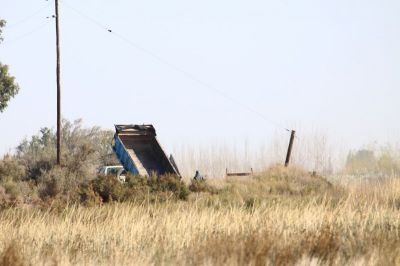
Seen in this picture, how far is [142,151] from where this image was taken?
39156 mm

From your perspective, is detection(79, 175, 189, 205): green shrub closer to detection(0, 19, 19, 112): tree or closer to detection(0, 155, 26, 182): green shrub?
detection(0, 155, 26, 182): green shrub

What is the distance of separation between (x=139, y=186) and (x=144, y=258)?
20.9m

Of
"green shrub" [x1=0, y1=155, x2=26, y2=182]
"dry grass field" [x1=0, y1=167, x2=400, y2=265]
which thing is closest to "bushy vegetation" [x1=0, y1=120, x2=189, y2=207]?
"green shrub" [x1=0, y1=155, x2=26, y2=182]

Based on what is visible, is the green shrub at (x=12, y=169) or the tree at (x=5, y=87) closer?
the green shrub at (x=12, y=169)

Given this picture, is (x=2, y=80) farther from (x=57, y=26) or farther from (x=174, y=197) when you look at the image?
(x=174, y=197)

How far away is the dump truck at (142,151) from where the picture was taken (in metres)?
38.0

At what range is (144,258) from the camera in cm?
1098

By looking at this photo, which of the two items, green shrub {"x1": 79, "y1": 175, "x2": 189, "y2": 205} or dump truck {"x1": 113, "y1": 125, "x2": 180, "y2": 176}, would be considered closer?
green shrub {"x1": 79, "y1": 175, "x2": 189, "y2": 205}

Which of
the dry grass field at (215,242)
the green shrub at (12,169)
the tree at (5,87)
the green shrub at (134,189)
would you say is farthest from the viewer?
the tree at (5,87)

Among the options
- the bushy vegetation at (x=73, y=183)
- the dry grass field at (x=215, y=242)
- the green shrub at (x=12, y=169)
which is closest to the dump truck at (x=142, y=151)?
the bushy vegetation at (x=73, y=183)

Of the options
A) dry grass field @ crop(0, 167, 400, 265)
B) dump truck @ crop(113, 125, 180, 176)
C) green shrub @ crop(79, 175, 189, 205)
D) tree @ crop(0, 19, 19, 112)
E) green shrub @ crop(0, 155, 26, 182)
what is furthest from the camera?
tree @ crop(0, 19, 19, 112)

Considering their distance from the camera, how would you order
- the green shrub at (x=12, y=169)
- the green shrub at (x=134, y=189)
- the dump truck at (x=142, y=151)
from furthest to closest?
1. the green shrub at (x=12, y=169)
2. the dump truck at (x=142, y=151)
3. the green shrub at (x=134, y=189)

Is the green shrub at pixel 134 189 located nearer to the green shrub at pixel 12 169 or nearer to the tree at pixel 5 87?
the green shrub at pixel 12 169

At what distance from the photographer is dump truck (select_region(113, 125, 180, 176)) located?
125 feet
